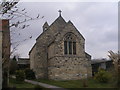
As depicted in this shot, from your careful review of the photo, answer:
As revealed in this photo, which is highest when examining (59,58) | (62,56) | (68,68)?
(62,56)

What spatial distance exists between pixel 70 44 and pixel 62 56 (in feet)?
8.05

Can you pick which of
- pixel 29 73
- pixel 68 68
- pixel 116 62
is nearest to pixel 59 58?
pixel 68 68

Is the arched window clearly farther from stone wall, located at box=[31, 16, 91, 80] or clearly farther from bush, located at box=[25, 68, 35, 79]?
bush, located at box=[25, 68, 35, 79]

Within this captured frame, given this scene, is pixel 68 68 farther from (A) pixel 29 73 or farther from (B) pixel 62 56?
(A) pixel 29 73

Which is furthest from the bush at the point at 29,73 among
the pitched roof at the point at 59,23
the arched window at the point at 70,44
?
the pitched roof at the point at 59,23

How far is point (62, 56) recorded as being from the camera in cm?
3178

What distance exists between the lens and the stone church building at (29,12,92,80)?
31750 mm

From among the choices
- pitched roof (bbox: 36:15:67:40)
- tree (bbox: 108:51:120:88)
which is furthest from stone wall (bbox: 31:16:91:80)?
tree (bbox: 108:51:120:88)

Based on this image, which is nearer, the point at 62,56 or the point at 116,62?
the point at 116,62

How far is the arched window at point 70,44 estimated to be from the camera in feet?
107

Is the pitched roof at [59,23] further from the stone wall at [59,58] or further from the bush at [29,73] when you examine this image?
the bush at [29,73]

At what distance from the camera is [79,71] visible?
3231 cm

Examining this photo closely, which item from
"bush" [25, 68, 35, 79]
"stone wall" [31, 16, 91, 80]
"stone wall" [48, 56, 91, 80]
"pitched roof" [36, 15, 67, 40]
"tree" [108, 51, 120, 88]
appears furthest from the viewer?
"pitched roof" [36, 15, 67, 40]

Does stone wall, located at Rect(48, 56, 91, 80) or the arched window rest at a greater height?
the arched window
